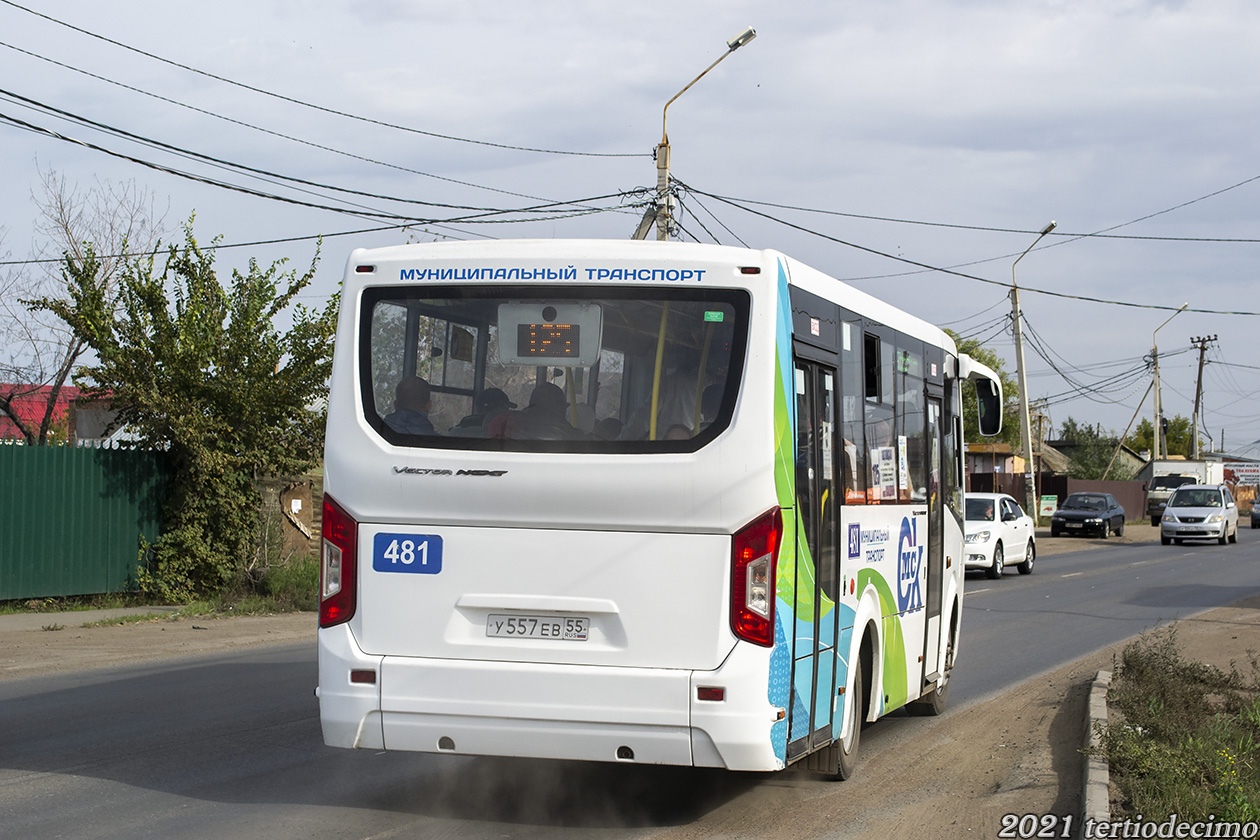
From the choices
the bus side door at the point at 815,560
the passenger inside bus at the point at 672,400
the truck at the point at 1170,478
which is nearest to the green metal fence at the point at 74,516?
the bus side door at the point at 815,560

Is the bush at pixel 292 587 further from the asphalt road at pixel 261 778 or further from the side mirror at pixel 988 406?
the side mirror at pixel 988 406

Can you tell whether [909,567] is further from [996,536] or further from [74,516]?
[996,536]

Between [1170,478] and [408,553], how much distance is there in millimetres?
65453

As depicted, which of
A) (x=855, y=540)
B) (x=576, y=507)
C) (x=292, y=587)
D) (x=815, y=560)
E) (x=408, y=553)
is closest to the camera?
(x=576, y=507)

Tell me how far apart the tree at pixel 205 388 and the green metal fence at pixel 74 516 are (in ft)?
1.08

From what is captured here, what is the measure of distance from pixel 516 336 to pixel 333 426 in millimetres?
1021

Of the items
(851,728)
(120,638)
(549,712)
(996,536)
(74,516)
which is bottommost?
(120,638)

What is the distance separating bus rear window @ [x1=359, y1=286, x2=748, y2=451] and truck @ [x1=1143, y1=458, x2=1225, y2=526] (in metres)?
58.0

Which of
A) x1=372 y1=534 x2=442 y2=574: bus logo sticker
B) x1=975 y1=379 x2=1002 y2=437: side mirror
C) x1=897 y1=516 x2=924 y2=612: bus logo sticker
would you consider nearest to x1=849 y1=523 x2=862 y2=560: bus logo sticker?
x1=897 y1=516 x2=924 y2=612: bus logo sticker

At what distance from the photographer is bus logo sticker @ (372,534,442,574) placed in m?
6.79

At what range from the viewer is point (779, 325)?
677 cm

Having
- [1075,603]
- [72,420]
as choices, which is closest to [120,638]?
[1075,603]

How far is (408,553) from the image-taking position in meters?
6.81

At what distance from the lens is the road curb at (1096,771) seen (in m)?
6.93
